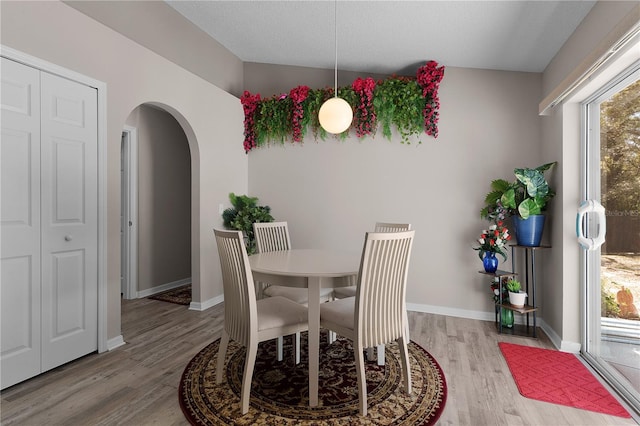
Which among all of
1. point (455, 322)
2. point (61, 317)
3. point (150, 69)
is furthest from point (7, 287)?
point (455, 322)

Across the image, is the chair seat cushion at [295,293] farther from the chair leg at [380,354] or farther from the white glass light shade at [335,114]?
the white glass light shade at [335,114]

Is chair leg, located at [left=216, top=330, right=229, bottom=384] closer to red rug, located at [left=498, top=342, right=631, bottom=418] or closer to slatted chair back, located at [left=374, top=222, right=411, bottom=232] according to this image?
slatted chair back, located at [left=374, top=222, right=411, bottom=232]

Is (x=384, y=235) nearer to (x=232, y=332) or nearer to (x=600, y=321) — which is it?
(x=232, y=332)

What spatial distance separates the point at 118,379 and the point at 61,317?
0.61m

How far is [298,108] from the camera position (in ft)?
12.9

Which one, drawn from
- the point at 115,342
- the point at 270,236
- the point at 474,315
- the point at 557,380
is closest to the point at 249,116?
the point at 270,236

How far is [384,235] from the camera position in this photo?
183 centimetres

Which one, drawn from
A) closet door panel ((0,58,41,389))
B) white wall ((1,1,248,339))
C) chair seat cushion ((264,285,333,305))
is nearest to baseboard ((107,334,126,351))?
white wall ((1,1,248,339))

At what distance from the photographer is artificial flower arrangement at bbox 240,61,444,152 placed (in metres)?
3.54

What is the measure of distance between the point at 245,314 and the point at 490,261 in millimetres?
2416

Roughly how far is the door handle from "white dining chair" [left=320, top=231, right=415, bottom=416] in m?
1.44

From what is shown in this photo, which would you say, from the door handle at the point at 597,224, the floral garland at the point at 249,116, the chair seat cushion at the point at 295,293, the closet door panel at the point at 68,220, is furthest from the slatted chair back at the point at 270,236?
the door handle at the point at 597,224

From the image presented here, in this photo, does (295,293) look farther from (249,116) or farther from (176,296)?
(249,116)

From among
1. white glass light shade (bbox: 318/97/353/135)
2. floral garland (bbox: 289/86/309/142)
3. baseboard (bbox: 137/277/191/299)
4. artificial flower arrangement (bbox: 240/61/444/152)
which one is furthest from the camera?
baseboard (bbox: 137/277/191/299)
